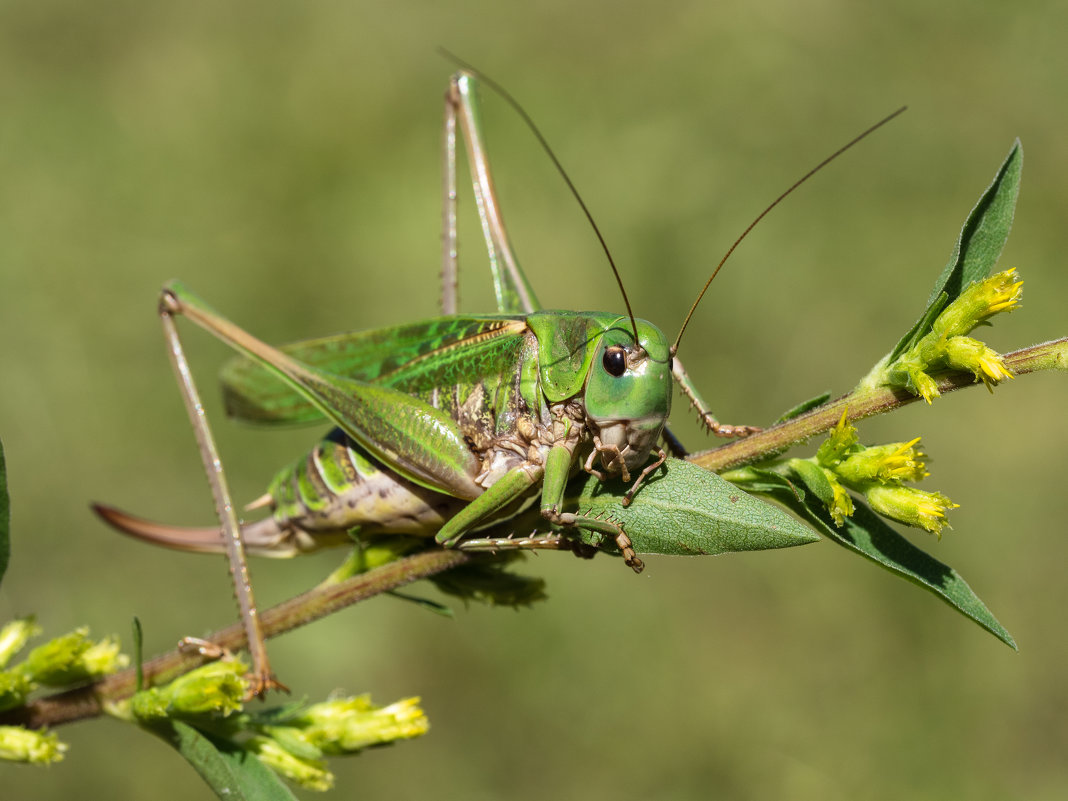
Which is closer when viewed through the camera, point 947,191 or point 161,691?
point 161,691

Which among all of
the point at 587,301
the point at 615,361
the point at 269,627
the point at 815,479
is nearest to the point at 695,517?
the point at 815,479

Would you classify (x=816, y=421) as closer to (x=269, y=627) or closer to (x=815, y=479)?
(x=815, y=479)

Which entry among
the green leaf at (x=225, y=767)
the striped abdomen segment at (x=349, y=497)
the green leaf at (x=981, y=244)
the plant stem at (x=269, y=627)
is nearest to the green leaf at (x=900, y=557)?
the green leaf at (x=981, y=244)

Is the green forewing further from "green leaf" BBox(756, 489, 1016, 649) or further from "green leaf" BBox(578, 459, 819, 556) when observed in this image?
"green leaf" BBox(756, 489, 1016, 649)

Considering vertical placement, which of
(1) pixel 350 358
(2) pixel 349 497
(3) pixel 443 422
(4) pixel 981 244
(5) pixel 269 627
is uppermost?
(4) pixel 981 244

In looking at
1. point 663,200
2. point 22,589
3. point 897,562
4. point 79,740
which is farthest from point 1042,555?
point 22,589

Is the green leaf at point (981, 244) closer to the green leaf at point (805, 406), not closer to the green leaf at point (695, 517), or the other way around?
the green leaf at point (805, 406)

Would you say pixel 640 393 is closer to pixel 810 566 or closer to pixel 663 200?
pixel 810 566

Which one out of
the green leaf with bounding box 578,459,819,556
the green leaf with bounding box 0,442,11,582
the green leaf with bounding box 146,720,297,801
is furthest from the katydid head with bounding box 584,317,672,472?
the green leaf with bounding box 0,442,11,582
